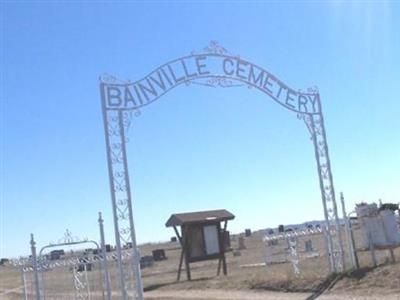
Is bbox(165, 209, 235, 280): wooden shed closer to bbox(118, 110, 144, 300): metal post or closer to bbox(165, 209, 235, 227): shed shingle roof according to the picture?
bbox(165, 209, 235, 227): shed shingle roof

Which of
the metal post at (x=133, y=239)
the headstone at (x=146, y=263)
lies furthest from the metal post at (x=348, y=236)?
the headstone at (x=146, y=263)

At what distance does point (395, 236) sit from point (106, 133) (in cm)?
877

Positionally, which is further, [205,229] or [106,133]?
[205,229]

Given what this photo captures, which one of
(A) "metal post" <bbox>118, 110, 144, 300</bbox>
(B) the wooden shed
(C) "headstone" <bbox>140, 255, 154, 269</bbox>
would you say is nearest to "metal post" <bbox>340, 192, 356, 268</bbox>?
(A) "metal post" <bbox>118, 110, 144, 300</bbox>

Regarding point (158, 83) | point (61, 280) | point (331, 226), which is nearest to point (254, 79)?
point (158, 83)

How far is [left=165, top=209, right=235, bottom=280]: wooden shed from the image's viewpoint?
24938 mm

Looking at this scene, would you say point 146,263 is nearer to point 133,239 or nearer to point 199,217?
point 199,217

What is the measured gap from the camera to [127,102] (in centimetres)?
1598

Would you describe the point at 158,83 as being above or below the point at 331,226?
above

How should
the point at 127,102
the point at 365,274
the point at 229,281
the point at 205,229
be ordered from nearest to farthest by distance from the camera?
the point at 127,102 < the point at 365,274 < the point at 229,281 < the point at 205,229

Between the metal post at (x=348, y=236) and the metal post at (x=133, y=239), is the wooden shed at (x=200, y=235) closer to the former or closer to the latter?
the metal post at (x=348, y=236)

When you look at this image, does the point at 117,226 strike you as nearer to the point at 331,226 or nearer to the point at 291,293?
the point at 291,293

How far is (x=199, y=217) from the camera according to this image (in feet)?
83.0

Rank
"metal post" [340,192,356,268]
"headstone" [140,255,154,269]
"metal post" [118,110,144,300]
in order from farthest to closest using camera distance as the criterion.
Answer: "headstone" [140,255,154,269], "metal post" [340,192,356,268], "metal post" [118,110,144,300]
